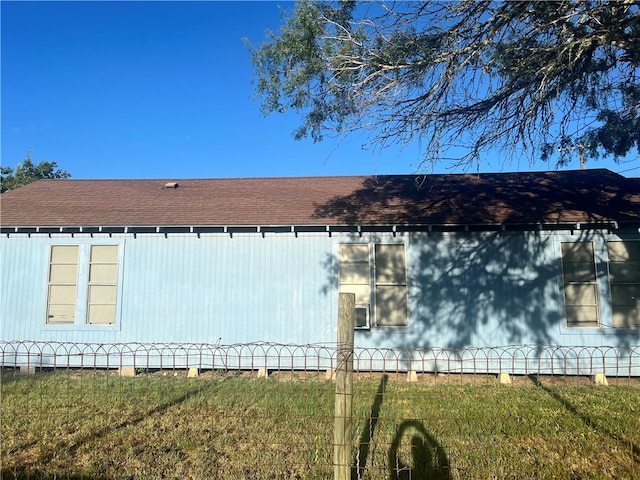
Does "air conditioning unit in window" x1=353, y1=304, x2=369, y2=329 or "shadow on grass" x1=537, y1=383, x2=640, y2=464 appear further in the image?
"air conditioning unit in window" x1=353, y1=304, x2=369, y2=329

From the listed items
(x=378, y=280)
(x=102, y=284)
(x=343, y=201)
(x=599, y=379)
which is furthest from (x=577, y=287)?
(x=102, y=284)

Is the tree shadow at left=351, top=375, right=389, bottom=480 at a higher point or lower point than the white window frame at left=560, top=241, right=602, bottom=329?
lower

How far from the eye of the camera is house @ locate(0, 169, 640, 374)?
9.55 m

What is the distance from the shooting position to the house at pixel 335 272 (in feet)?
31.3

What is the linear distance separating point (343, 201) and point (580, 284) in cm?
552

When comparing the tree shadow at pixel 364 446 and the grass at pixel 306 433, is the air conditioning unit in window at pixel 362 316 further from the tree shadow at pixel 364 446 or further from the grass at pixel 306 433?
the tree shadow at pixel 364 446

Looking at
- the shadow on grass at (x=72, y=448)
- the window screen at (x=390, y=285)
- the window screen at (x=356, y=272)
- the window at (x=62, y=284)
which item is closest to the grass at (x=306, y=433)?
the shadow on grass at (x=72, y=448)

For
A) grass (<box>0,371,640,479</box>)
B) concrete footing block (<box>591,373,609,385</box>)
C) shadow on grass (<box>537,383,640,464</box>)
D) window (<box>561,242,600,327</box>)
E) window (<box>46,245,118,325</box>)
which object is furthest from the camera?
window (<box>46,245,118,325</box>)

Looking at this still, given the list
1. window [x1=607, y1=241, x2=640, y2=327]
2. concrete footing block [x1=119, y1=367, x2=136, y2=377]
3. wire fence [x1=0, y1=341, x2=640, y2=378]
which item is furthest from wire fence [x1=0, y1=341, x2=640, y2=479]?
window [x1=607, y1=241, x2=640, y2=327]

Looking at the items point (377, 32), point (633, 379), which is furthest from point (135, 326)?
point (633, 379)

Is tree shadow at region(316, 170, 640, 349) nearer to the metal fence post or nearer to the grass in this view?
the grass

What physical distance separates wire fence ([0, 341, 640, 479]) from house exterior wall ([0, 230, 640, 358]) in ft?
Answer: 3.80

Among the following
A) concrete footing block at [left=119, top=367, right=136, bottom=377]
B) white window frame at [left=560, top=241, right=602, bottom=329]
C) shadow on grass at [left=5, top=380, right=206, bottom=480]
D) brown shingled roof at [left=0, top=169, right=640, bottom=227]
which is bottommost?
concrete footing block at [left=119, top=367, right=136, bottom=377]

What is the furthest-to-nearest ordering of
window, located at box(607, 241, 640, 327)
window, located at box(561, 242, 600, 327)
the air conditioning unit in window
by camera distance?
the air conditioning unit in window, window, located at box(561, 242, 600, 327), window, located at box(607, 241, 640, 327)
